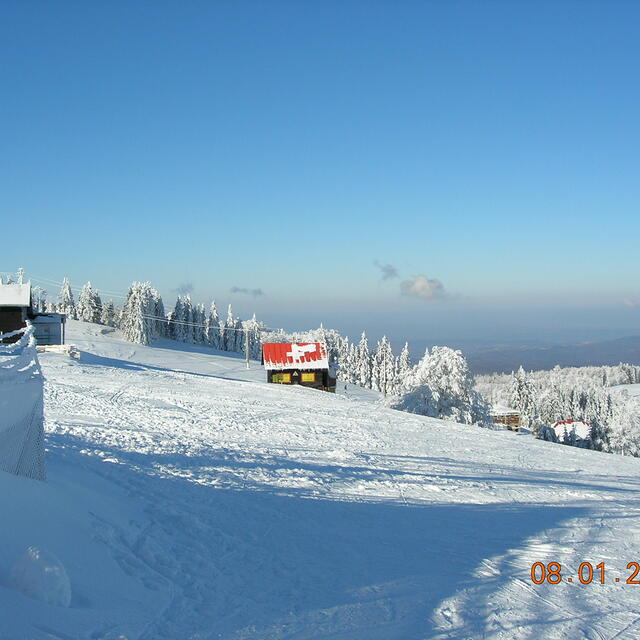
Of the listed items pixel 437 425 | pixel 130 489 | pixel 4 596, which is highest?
pixel 4 596

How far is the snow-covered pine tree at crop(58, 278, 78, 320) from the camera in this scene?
10994 cm

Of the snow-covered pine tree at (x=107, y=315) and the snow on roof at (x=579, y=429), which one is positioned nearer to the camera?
the snow on roof at (x=579, y=429)

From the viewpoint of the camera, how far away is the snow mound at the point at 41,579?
4.85 m

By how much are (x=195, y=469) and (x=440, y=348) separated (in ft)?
111

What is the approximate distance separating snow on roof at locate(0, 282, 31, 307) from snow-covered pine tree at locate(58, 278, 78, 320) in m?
75.5

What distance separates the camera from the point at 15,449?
307 inches

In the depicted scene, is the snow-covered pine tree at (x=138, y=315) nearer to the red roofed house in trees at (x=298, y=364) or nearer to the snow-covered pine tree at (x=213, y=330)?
the snow-covered pine tree at (x=213, y=330)

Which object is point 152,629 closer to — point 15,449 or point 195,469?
point 15,449

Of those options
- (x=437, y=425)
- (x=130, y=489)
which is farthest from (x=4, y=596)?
(x=437, y=425)

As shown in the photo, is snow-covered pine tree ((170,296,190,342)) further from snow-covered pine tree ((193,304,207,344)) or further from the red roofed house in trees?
the red roofed house in trees

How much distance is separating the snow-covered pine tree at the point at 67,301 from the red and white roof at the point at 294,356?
7548 cm

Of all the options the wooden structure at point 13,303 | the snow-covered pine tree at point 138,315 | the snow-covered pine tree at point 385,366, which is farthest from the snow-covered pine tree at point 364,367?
the wooden structure at point 13,303
